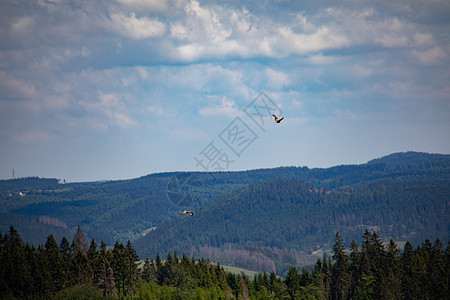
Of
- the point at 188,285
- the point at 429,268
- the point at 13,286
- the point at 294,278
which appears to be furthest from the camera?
the point at 294,278

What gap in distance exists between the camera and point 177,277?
124 m

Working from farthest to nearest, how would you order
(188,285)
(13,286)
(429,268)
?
(188,285)
(429,268)
(13,286)

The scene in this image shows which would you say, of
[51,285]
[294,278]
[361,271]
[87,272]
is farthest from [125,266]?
[361,271]

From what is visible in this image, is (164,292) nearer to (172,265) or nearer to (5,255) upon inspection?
Result: (172,265)

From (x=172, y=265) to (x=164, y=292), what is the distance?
16956mm

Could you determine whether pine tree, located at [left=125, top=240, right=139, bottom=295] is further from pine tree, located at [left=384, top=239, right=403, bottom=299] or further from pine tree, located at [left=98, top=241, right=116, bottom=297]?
pine tree, located at [left=384, top=239, right=403, bottom=299]

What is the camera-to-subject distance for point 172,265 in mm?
132750

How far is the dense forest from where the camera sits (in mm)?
104125

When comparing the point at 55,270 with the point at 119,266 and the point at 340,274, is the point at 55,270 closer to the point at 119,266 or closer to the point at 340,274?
the point at 119,266

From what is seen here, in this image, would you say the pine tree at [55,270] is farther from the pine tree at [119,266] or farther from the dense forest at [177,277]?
the pine tree at [119,266]

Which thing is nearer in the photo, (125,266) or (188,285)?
(125,266)

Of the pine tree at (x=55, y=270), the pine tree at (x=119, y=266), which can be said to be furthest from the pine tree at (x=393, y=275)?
the pine tree at (x=55, y=270)

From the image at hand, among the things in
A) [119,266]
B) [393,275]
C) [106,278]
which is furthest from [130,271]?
[393,275]

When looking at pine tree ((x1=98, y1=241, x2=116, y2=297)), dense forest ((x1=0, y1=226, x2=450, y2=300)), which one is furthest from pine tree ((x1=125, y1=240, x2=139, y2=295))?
pine tree ((x1=98, y1=241, x2=116, y2=297))
